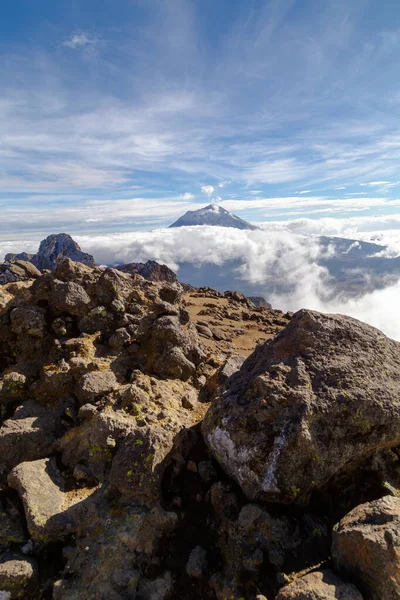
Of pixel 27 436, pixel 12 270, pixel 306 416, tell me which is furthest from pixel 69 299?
pixel 12 270

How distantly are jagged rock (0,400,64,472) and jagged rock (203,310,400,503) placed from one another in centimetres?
528

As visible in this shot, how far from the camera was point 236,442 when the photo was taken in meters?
8.38

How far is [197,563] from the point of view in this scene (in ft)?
24.0

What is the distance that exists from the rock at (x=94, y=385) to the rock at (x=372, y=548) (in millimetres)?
7975

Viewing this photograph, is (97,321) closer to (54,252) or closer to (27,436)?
(27,436)

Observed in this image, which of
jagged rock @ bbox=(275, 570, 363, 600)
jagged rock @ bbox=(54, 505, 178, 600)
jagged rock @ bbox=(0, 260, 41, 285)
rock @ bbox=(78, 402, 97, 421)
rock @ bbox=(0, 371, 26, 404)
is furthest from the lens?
jagged rock @ bbox=(0, 260, 41, 285)

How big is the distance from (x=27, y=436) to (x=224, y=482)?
6.25 meters

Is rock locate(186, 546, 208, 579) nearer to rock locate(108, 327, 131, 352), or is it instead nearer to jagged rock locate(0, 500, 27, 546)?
jagged rock locate(0, 500, 27, 546)

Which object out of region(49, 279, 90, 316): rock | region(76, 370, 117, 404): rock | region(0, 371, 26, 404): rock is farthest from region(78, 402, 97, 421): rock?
region(49, 279, 90, 316): rock

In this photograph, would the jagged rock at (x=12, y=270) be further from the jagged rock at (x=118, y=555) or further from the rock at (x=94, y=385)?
the jagged rock at (x=118, y=555)

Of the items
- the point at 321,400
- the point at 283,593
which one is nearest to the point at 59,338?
the point at 321,400

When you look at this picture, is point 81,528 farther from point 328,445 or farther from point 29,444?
point 328,445

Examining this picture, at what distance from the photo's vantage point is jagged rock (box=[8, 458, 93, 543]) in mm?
7965

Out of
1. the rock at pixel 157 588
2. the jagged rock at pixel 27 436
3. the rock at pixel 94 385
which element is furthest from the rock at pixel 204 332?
the rock at pixel 157 588
